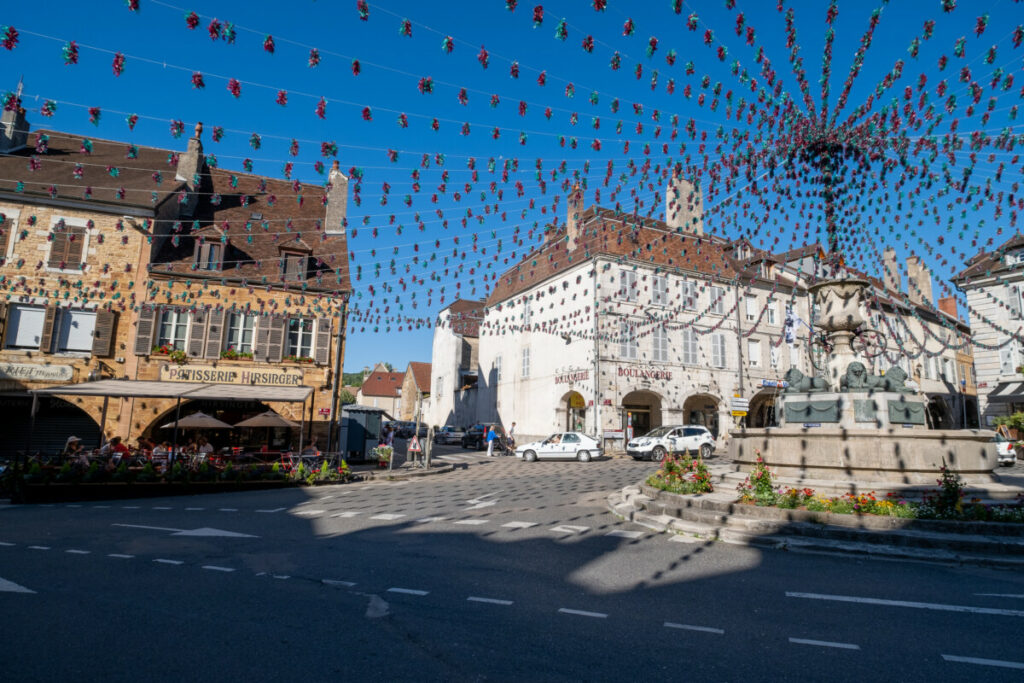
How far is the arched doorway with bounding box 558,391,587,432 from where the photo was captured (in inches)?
1132

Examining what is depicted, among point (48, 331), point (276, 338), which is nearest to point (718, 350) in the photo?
point (276, 338)

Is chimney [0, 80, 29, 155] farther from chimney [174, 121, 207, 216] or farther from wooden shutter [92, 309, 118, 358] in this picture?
wooden shutter [92, 309, 118, 358]

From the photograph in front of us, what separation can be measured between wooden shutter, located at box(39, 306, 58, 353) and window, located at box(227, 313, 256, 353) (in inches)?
199

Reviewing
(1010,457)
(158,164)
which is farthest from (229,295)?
(1010,457)

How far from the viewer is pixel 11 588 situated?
5.04m

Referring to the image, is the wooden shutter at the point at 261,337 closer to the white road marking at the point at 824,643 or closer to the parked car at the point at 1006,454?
the white road marking at the point at 824,643

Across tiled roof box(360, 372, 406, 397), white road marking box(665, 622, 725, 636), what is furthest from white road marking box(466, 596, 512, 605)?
tiled roof box(360, 372, 406, 397)

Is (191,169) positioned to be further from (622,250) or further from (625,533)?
(625,533)

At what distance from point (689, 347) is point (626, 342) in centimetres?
420

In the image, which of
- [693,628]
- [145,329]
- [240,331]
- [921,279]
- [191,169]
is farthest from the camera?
[921,279]

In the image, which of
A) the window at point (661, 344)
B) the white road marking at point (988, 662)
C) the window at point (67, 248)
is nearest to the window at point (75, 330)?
the window at point (67, 248)

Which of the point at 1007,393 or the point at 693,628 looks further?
the point at 1007,393

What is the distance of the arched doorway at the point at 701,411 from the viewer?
1184 inches

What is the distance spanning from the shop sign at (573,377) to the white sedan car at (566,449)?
329 centimetres
